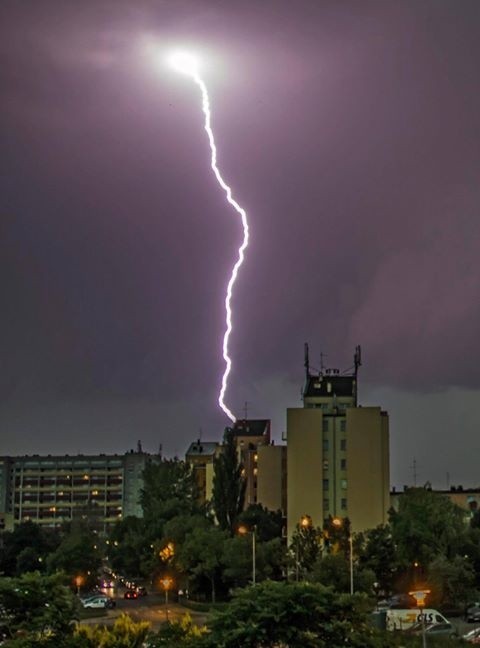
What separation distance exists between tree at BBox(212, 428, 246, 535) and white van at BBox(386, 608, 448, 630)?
28151 mm

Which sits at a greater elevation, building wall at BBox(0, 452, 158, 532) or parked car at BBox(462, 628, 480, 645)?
building wall at BBox(0, 452, 158, 532)

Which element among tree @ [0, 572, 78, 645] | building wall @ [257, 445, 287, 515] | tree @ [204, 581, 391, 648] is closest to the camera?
tree @ [204, 581, 391, 648]

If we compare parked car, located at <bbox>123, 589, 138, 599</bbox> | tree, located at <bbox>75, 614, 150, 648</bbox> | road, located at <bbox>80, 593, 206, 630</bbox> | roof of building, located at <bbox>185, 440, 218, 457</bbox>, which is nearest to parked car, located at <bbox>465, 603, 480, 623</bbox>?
road, located at <bbox>80, 593, 206, 630</bbox>

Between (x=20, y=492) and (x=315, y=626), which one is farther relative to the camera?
(x=20, y=492)

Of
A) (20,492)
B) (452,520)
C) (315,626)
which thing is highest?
(20,492)

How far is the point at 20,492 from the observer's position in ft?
553

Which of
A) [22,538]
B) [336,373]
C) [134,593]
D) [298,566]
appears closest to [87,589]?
[134,593]

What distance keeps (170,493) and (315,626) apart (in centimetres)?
6813

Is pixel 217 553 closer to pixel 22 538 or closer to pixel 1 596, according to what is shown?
pixel 22 538

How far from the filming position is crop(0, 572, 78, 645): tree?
25922 mm

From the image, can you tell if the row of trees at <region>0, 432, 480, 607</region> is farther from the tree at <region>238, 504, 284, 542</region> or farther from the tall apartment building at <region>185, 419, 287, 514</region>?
the tall apartment building at <region>185, 419, 287, 514</region>

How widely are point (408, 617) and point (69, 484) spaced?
13085 cm

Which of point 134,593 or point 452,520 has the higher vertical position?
point 452,520

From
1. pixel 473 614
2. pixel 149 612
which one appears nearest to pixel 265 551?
pixel 149 612
